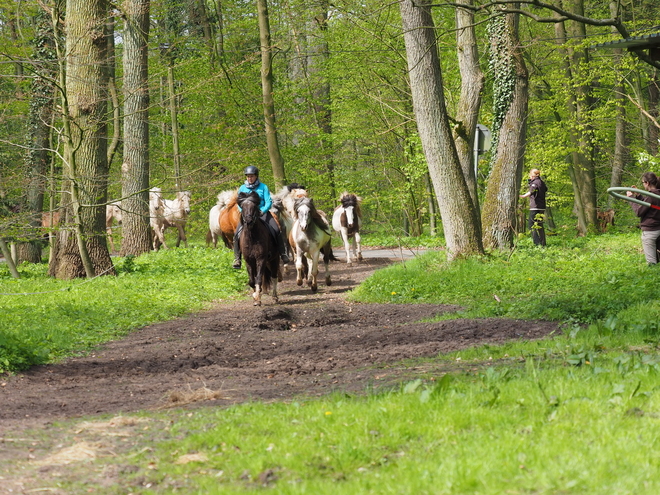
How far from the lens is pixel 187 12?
34375mm

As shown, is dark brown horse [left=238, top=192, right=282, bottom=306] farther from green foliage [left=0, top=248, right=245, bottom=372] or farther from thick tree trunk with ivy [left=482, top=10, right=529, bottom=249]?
thick tree trunk with ivy [left=482, top=10, right=529, bottom=249]

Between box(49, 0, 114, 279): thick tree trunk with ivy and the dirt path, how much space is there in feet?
14.8

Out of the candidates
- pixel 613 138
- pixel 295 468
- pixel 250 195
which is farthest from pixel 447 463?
pixel 613 138

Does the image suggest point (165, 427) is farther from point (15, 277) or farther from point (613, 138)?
point (613, 138)

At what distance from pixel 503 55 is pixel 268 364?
516 inches

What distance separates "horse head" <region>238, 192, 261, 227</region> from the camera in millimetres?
15156

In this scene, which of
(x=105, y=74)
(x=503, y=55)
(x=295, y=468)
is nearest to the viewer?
(x=295, y=468)

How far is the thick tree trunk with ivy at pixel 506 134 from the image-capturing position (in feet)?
62.7

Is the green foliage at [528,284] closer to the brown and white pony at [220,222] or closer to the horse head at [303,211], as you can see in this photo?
the horse head at [303,211]

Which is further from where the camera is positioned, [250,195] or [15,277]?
[15,277]

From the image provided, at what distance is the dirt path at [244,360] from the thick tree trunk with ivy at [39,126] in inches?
203

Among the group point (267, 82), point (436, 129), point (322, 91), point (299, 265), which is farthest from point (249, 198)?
point (322, 91)

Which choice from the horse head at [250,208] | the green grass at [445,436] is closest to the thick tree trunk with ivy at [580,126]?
the horse head at [250,208]

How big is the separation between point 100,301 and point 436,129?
7765mm
